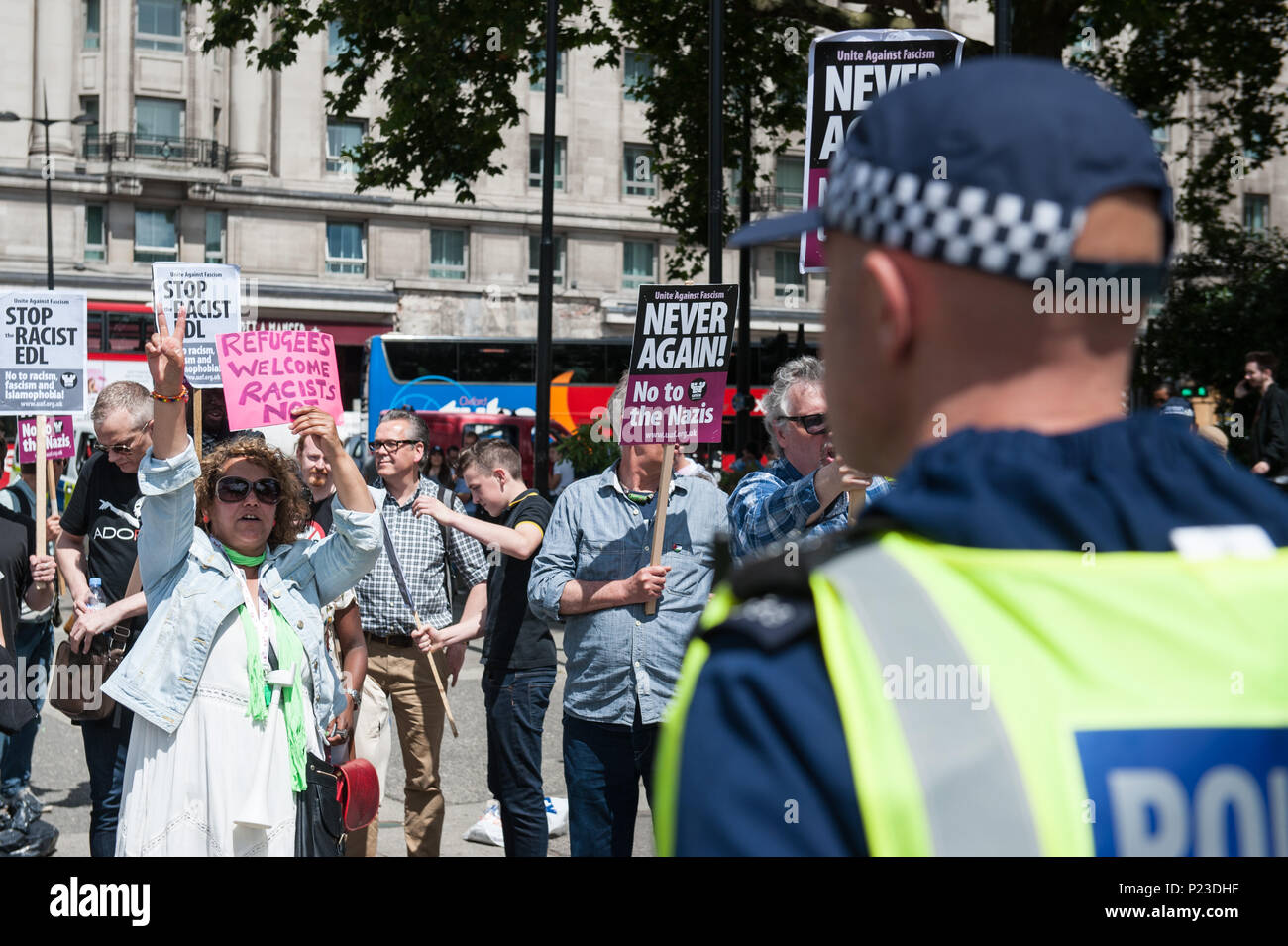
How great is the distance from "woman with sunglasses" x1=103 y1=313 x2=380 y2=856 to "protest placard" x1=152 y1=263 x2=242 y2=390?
2769 mm

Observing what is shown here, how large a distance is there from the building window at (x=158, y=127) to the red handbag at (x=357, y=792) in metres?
42.0

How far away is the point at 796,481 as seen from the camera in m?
5.05

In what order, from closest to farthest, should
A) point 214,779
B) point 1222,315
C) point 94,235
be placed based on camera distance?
point 214,779 < point 1222,315 < point 94,235

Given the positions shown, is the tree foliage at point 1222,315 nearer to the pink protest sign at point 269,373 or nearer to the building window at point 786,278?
the building window at point 786,278

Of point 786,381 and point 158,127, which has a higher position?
point 158,127

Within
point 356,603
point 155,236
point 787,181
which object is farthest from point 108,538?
point 787,181

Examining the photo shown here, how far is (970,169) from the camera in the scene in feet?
3.80

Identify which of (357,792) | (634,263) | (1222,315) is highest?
(634,263)

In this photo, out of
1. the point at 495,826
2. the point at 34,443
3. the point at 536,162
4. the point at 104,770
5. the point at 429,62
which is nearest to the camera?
the point at 104,770

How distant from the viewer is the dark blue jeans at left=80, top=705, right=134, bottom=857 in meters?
6.06

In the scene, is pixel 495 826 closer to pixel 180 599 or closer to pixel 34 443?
pixel 180 599

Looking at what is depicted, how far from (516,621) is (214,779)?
234 cm

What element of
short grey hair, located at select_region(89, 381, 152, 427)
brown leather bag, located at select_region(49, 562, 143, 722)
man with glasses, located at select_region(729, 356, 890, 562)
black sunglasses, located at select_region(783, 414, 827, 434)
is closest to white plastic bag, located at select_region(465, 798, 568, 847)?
brown leather bag, located at select_region(49, 562, 143, 722)
